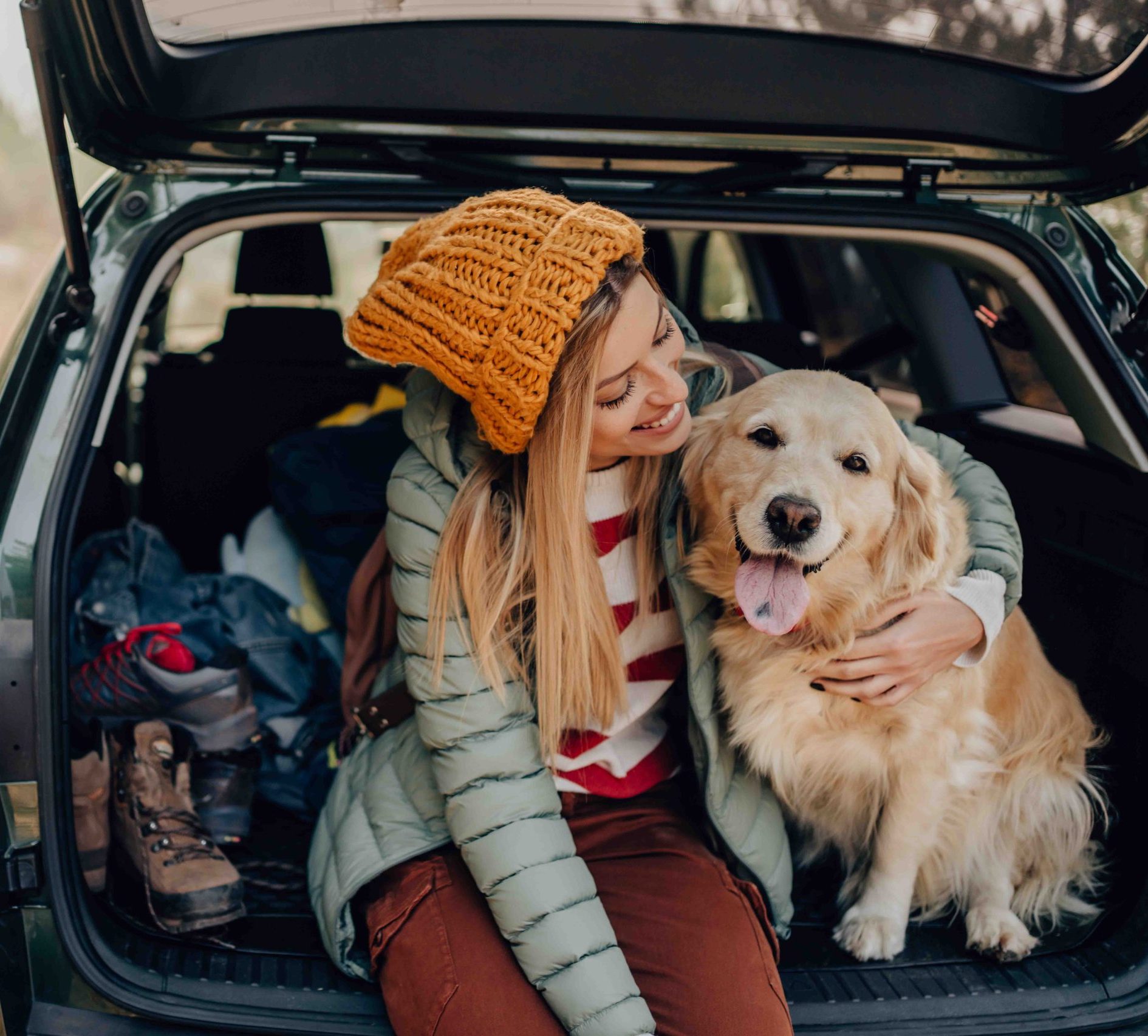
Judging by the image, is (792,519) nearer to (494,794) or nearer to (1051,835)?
(494,794)

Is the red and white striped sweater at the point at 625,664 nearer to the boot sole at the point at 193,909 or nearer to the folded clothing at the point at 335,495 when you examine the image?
the boot sole at the point at 193,909

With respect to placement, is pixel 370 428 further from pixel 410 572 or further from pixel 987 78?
pixel 987 78

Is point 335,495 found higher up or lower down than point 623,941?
higher up

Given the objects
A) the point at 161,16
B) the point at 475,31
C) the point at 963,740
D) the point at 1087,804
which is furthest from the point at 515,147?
the point at 1087,804

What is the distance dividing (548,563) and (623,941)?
609mm

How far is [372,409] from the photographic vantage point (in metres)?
2.79

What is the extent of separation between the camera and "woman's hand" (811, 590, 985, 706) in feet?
5.55

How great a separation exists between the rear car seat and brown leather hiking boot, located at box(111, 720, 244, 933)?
96 cm

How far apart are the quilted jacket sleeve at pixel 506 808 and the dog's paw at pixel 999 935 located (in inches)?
28.3

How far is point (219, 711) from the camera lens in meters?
1.99

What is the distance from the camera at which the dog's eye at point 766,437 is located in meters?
1.67

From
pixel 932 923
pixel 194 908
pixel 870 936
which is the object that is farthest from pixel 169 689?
pixel 932 923

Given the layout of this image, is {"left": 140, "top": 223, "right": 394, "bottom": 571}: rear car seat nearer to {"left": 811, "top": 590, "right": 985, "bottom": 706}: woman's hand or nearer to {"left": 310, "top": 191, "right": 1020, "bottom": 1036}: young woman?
{"left": 310, "top": 191, "right": 1020, "bottom": 1036}: young woman

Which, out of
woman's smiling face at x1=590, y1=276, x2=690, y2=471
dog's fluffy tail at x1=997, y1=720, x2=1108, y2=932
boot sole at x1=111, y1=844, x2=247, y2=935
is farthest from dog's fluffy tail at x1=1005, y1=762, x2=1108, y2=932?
boot sole at x1=111, y1=844, x2=247, y2=935
